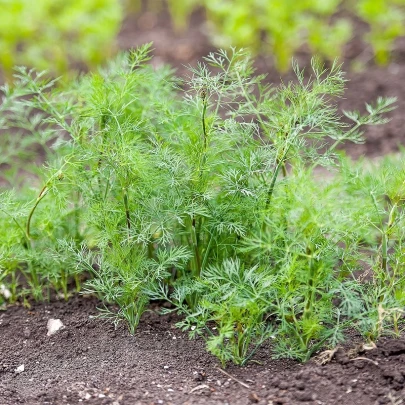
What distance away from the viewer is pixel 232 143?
3.02m

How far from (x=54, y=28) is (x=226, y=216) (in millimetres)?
4182

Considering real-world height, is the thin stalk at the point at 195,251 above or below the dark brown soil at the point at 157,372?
above

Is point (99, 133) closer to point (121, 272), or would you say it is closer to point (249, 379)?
point (121, 272)

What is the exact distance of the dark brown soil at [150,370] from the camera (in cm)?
267

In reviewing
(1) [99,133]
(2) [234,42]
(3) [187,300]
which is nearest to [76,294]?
(3) [187,300]

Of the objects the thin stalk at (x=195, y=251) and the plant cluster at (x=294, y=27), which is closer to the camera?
the thin stalk at (x=195, y=251)

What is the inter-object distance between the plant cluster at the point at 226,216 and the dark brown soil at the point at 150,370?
85mm

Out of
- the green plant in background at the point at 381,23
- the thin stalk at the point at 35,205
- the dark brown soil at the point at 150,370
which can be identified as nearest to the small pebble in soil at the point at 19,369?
the dark brown soil at the point at 150,370

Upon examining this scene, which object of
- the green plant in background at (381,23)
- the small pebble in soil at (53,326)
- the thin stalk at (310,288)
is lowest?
the small pebble in soil at (53,326)

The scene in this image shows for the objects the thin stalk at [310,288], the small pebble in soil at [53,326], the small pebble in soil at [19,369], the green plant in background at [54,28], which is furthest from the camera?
the green plant in background at [54,28]

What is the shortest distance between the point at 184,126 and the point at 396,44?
4.44 meters

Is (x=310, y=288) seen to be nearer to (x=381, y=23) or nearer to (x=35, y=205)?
(x=35, y=205)

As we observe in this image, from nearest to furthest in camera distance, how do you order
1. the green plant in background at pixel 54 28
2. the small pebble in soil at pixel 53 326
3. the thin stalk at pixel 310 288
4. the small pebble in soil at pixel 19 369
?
the thin stalk at pixel 310 288 < the small pebble in soil at pixel 19 369 < the small pebble in soil at pixel 53 326 < the green plant in background at pixel 54 28

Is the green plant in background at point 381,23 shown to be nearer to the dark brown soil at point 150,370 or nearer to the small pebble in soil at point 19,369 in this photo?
the dark brown soil at point 150,370
